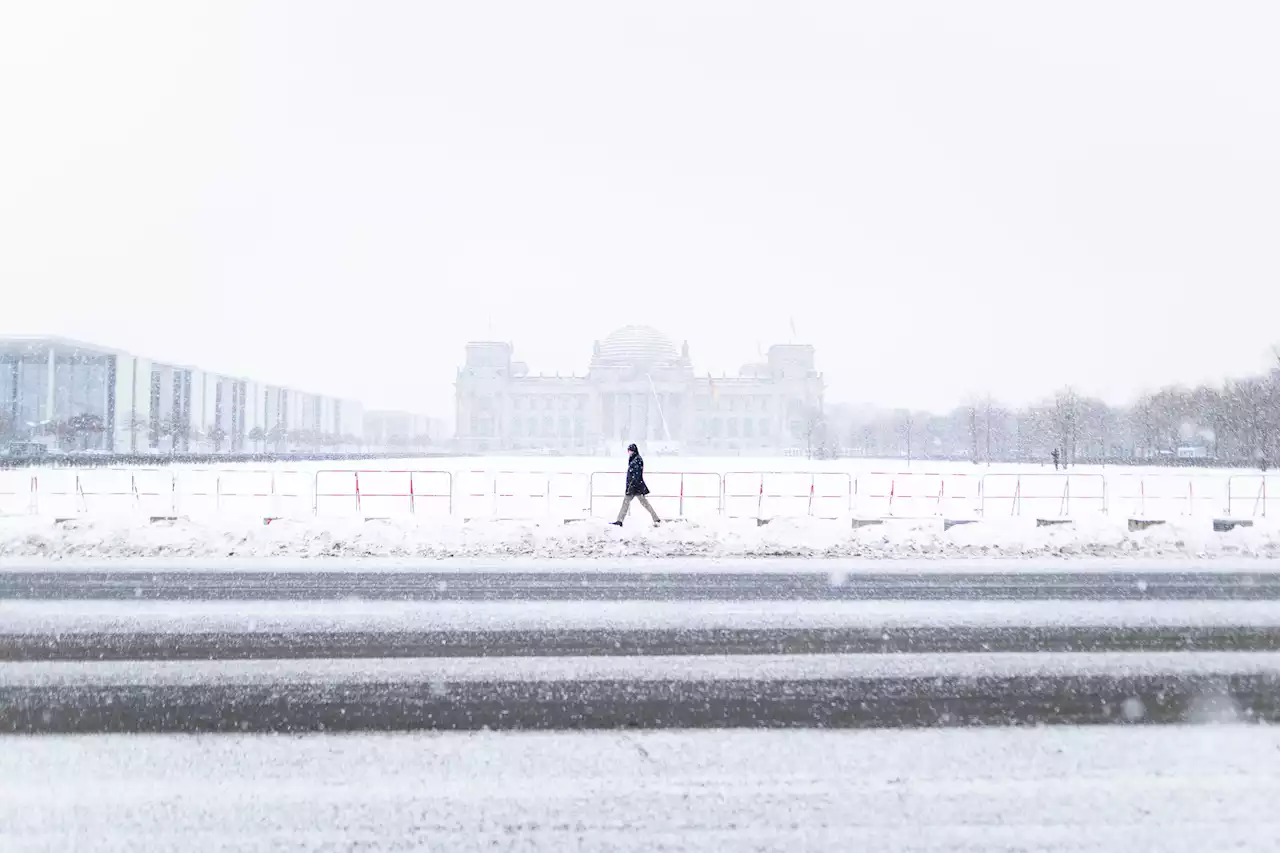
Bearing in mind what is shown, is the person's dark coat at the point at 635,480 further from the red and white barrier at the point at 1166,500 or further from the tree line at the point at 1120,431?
the tree line at the point at 1120,431

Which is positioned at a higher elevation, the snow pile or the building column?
the building column

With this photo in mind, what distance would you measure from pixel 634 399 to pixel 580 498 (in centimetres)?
11773

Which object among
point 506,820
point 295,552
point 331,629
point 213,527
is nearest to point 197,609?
point 331,629

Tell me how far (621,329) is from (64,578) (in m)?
149

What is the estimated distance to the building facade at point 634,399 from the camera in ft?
481

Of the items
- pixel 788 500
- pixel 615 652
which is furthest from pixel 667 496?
pixel 615 652

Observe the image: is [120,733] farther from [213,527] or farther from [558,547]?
[213,527]

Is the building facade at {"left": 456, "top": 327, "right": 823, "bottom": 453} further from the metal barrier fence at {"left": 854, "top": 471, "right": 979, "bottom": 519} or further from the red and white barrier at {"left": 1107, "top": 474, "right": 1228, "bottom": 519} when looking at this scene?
the red and white barrier at {"left": 1107, "top": 474, "right": 1228, "bottom": 519}

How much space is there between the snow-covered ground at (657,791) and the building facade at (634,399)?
137 m

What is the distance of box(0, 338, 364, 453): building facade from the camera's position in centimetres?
9662

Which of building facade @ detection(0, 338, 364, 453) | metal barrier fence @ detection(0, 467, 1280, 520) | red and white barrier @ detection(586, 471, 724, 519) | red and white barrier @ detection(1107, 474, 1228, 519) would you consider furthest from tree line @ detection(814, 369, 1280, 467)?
building facade @ detection(0, 338, 364, 453)

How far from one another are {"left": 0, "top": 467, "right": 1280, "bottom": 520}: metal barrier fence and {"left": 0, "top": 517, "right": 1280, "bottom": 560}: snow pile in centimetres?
238

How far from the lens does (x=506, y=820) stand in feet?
15.7

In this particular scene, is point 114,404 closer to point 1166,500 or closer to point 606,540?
point 606,540
